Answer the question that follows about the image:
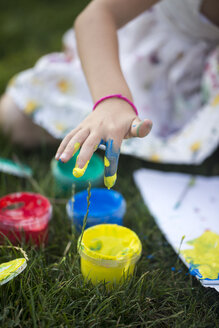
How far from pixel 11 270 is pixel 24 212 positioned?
26cm

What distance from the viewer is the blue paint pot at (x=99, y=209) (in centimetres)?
104

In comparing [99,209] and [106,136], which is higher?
[106,136]

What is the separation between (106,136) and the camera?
828mm

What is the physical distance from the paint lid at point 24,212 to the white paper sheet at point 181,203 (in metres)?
0.33

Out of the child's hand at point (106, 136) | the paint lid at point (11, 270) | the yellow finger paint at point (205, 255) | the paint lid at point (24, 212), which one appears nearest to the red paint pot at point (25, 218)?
the paint lid at point (24, 212)

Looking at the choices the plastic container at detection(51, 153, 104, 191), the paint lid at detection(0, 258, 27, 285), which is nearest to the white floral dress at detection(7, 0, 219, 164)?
the plastic container at detection(51, 153, 104, 191)

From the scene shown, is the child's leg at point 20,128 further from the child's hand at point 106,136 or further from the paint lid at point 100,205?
the child's hand at point 106,136

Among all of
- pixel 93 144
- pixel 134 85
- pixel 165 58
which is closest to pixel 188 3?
pixel 165 58

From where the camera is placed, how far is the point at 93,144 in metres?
0.80

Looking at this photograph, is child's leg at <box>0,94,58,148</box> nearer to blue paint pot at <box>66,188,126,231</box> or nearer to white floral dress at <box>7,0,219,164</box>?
white floral dress at <box>7,0,219,164</box>

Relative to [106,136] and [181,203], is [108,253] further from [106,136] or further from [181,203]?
[181,203]

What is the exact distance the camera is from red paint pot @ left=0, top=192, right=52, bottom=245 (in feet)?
3.22

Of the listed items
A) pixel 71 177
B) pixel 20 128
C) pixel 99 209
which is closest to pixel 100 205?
pixel 99 209

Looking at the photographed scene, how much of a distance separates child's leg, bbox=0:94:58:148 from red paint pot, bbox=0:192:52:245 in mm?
576
